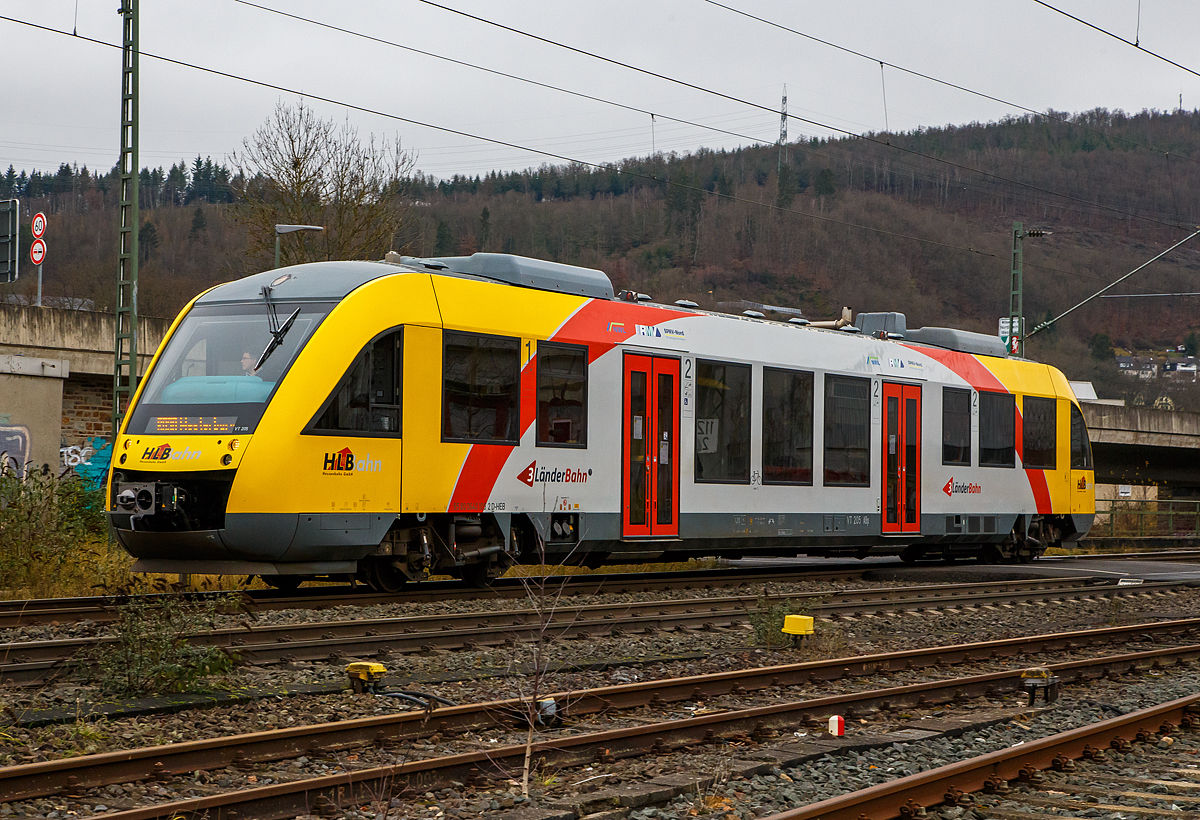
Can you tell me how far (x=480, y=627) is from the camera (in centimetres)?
1044

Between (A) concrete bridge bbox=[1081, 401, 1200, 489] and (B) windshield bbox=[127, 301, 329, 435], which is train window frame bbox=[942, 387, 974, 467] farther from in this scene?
(A) concrete bridge bbox=[1081, 401, 1200, 489]

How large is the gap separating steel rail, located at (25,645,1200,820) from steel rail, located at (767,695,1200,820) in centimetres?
1

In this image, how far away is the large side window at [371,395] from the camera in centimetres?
1134

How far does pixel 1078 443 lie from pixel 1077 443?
4cm

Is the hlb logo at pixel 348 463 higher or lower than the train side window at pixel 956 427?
lower

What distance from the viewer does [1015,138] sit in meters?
85.5

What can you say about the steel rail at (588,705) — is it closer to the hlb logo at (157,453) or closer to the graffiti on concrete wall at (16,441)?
the hlb logo at (157,453)

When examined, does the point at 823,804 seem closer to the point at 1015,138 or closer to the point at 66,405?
the point at 66,405

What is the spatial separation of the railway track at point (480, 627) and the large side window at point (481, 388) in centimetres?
201

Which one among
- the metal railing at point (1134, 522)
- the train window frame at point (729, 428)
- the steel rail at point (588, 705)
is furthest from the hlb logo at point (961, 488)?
the metal railing at point (1134, 522)

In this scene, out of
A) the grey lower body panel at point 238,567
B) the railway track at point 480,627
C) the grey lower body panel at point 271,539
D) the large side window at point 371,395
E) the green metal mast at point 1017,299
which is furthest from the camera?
the green metal mast at point 1017,299

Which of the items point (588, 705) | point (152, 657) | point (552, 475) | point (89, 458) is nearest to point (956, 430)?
point (552, 475)

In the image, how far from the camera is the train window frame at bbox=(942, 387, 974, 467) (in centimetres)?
1911

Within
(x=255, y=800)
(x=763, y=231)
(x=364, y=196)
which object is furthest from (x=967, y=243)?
(x=255, y=800)
